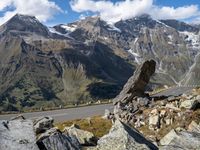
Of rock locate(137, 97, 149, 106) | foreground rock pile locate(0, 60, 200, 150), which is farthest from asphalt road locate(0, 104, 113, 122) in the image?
rock locate(137, 97, 149, 106)

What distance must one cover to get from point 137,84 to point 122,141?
114 ft

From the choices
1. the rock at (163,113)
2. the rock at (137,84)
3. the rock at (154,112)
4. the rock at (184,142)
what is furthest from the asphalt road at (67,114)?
the rock at (184,142)

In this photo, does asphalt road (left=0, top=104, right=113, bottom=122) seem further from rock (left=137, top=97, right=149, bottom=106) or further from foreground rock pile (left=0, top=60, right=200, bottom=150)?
rock (left=137, top=97, right=149, bottom=106)

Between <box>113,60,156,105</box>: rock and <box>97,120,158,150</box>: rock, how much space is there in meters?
30.4

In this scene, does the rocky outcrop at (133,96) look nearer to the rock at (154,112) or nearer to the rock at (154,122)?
the rock at (154,112)

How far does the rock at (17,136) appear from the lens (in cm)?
1454

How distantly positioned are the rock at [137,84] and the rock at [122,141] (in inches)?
1196

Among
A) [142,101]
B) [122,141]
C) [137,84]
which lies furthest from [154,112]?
[122,141]

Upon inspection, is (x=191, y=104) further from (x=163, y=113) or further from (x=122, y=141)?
(x=122, y=141)

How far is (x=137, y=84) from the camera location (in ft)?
162

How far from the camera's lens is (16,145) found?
1462cm

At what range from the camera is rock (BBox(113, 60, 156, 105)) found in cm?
4719

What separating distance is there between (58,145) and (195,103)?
2463 centimetres

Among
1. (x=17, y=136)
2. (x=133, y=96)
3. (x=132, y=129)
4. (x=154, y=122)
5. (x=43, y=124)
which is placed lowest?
(x=133, y=96)
